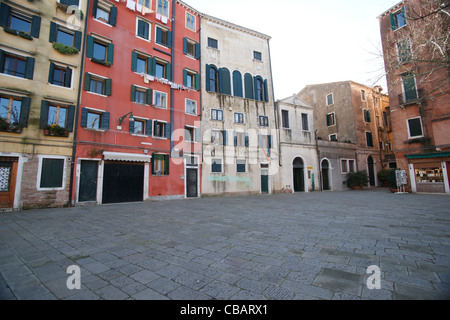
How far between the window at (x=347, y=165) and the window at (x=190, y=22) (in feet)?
71.0

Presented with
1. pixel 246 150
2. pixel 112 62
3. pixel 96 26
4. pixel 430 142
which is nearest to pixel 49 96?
pixel 112 62

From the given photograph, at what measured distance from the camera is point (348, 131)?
82.8 ft

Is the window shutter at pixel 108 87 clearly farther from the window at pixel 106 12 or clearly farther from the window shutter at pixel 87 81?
the window at pixel 106 12

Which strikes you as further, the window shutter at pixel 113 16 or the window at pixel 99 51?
the window shutter at pixel 113 16

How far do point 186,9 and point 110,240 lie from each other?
20584mm

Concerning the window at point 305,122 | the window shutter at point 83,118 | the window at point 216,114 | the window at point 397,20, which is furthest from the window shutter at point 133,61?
the window at point 397,20

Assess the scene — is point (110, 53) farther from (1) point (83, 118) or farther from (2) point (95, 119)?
(1) point (83, 118)

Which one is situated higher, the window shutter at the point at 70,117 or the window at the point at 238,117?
the window at the point at 238,117

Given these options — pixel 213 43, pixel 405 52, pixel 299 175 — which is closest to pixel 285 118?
pixel 299 175

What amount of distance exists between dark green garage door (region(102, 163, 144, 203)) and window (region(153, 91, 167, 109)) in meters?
4.95

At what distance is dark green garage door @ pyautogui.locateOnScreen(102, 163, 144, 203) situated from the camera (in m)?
12.5

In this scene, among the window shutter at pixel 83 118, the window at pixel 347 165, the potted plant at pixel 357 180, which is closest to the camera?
the window shutter at pixel 83 118

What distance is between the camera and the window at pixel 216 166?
17203 millimetres

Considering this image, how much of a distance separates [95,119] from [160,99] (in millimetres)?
4859
